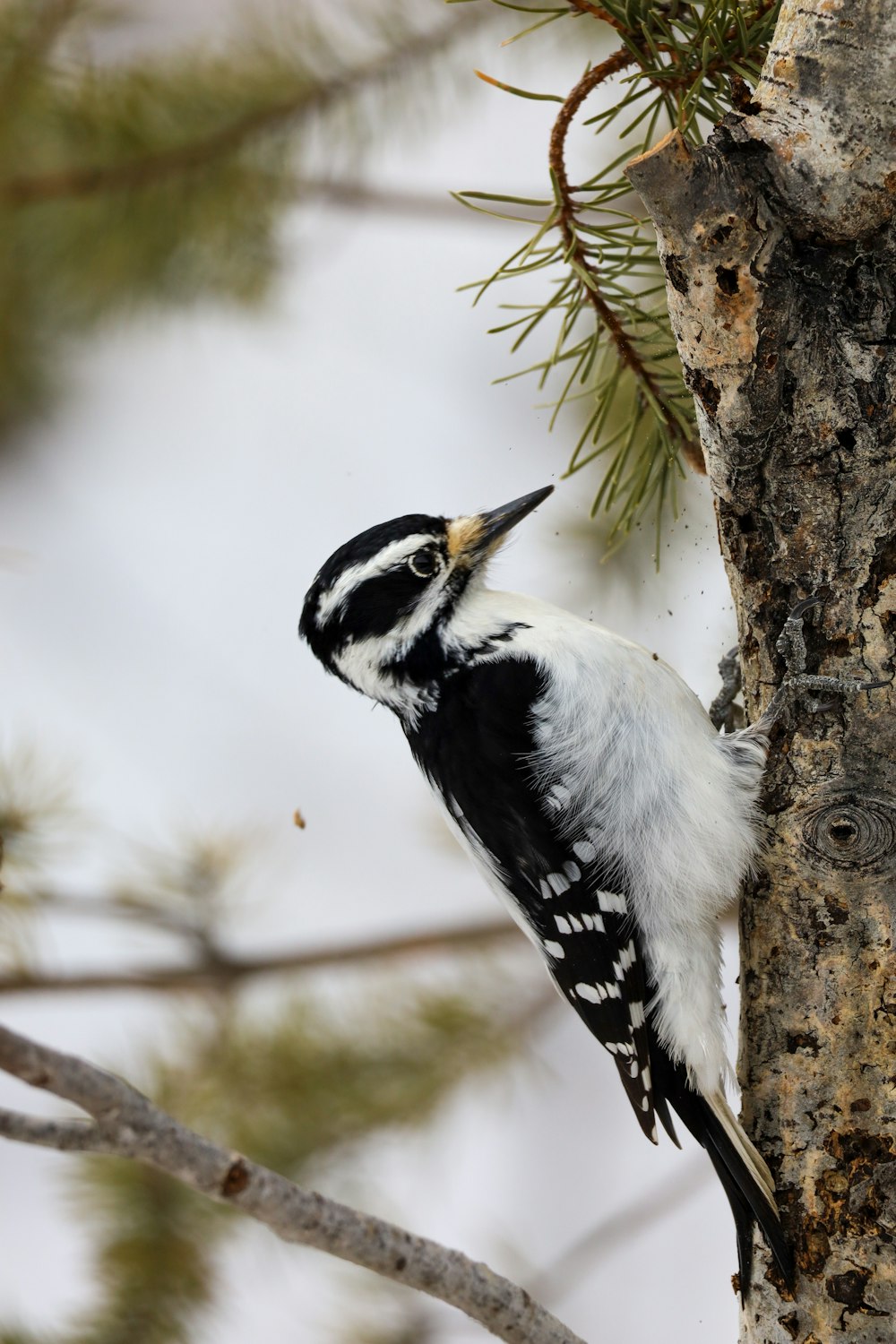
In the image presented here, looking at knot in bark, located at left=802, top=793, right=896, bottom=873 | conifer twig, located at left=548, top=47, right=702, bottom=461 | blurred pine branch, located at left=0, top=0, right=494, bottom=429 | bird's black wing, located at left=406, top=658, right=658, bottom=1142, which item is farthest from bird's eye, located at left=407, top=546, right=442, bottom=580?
blurred pine branch, located at left=0, top=0, right=494, bottom=429

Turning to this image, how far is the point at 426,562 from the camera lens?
1.37 metres

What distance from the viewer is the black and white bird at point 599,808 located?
1205 mm

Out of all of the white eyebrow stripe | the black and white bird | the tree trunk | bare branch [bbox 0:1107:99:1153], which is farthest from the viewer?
the white eyebrow stripe

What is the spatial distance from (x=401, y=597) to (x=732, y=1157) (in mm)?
647

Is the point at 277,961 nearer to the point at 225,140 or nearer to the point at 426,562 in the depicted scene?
the point at 426,562

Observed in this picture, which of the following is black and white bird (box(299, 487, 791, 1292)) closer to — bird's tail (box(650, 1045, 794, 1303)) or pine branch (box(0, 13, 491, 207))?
bird's tail (box(650, 1045, 794, 1303))

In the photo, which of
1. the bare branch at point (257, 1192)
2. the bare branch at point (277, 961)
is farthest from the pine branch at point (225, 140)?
the bare branch at point (257, 1192)

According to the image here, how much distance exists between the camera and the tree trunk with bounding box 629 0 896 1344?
2.91 feet

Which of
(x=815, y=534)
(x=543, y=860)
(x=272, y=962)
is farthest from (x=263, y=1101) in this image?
(x=815, y=534)

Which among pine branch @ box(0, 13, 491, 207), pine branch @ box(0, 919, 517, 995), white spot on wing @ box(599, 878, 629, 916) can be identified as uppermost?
pine branch @ box(0, 13, 491, 207)

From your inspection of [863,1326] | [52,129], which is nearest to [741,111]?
[863,1326]

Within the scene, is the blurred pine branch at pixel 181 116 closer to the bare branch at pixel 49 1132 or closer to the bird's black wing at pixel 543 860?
the bird's black wing at pixel 543 860

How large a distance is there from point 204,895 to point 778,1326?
3.41ft

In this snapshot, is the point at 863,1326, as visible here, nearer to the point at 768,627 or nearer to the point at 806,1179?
the point at 806,1179
